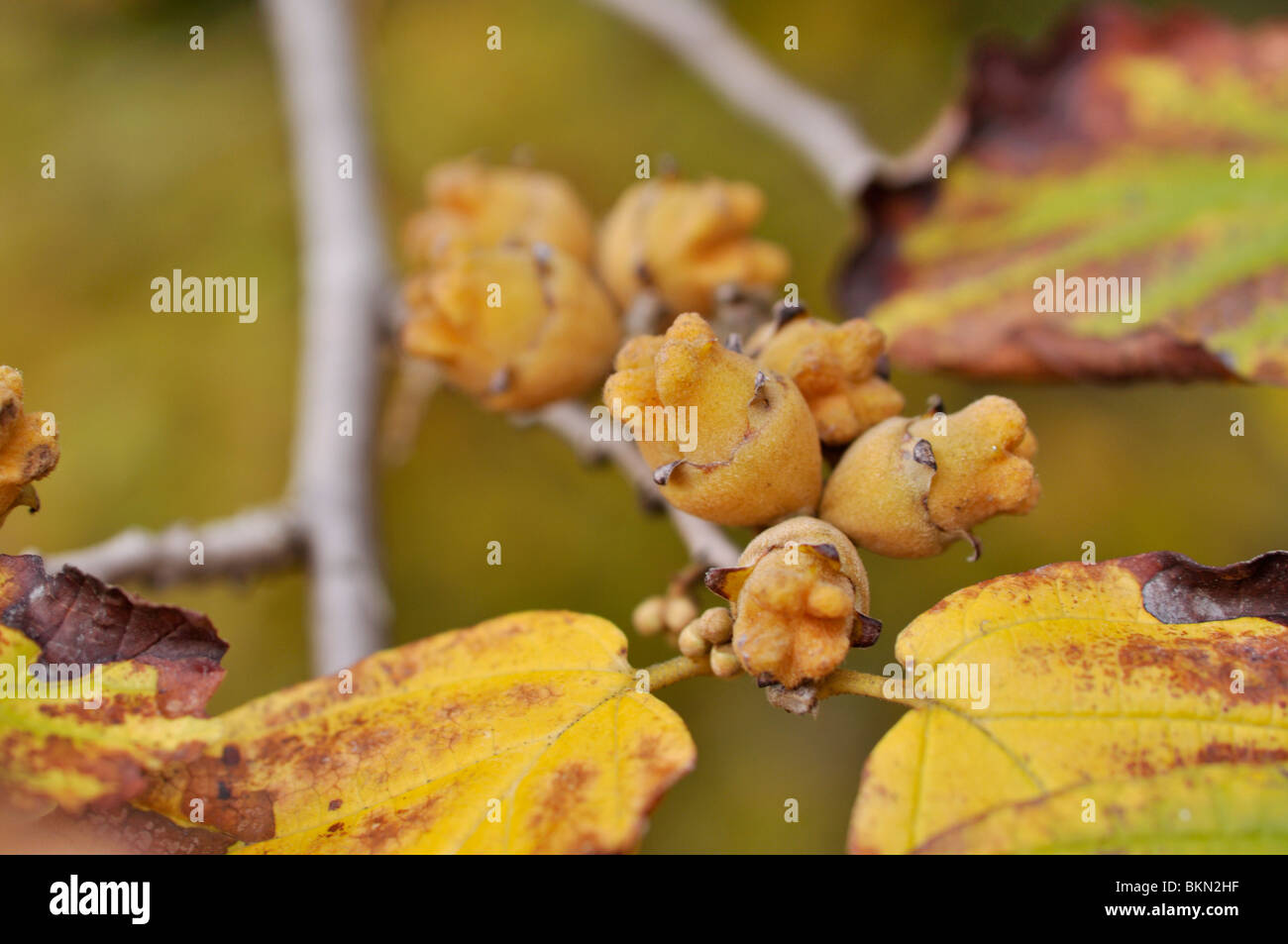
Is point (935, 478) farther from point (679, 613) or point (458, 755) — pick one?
point (458, 755)

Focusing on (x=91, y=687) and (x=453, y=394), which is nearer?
(x=91, y=687)

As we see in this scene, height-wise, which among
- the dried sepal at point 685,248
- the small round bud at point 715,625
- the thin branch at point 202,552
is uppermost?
the dried sepal at point 685,248

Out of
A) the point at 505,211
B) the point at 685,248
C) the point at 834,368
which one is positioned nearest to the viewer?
the point at 834,368

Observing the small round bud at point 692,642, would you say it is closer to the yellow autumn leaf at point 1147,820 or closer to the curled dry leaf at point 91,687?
the yellow autumn leaf at point 1147,820

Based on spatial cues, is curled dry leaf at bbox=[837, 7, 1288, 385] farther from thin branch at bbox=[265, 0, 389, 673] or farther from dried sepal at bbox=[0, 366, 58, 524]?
dried sepal at bbox=[0, 366, 58, 524]

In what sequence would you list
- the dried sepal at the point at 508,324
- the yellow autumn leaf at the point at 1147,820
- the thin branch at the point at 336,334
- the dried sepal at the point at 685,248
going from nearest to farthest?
the yellow autumn leaf at the point at 1147,820
the dried sepal at the point at 508,324
the dried sepal at the point at 685,248
the thin branch at the point at 336,334

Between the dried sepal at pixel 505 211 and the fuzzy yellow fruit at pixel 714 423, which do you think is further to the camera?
the dried sepal at pixel 505 211

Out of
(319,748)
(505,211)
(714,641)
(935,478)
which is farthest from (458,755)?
→ (505,211)

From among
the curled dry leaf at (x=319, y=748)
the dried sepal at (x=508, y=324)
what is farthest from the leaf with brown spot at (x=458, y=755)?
the dried sepal at (x=508, y=324)
